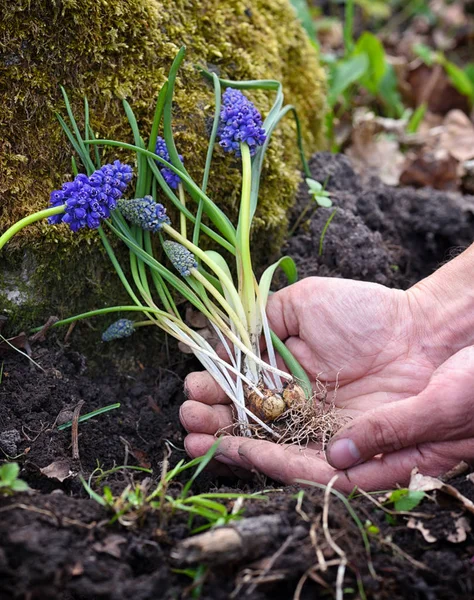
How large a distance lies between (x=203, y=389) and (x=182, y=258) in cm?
44

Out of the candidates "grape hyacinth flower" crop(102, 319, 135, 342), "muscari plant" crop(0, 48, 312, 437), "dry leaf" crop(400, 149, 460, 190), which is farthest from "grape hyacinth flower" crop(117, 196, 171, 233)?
"dry leaf" crop(400, 149, 460, 190)

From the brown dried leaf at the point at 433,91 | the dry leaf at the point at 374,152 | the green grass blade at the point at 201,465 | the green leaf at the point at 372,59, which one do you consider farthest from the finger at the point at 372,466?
the brown dried leaf at the point at 433,91

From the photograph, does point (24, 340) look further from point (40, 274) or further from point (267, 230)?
point (267, 230)

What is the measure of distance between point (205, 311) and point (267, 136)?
686 millimetres

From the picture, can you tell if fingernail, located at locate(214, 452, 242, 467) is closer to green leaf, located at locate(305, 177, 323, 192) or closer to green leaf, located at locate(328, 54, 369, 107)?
green leaf, located at locate(305, 177, 323, 192)

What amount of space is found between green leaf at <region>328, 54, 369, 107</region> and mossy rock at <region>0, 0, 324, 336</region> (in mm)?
1287

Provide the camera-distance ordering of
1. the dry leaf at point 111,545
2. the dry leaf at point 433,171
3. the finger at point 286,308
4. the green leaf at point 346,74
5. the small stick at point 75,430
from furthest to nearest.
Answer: the green leaf at point 346,74 → the dry leaf at point 433,171 → the finger at point 286,308 → the small stick at point 75,430 → the dry leaf at point 111,545

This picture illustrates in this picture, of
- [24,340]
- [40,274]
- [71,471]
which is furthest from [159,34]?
[71,471]

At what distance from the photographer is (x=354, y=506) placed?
1512 millimetres

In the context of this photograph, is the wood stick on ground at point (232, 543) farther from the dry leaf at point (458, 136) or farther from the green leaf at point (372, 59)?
the green leaf at point (372, 59)

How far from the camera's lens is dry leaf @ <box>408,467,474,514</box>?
146cm

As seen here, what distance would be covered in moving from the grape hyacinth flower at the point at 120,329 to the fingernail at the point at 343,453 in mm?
799

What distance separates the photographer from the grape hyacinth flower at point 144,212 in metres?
1.97

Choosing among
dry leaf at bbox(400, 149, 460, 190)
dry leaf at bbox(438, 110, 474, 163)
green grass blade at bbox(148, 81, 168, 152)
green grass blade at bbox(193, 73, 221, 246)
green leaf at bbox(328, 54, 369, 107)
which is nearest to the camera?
green grass blade at bbox(148, 81, 168, 152)
